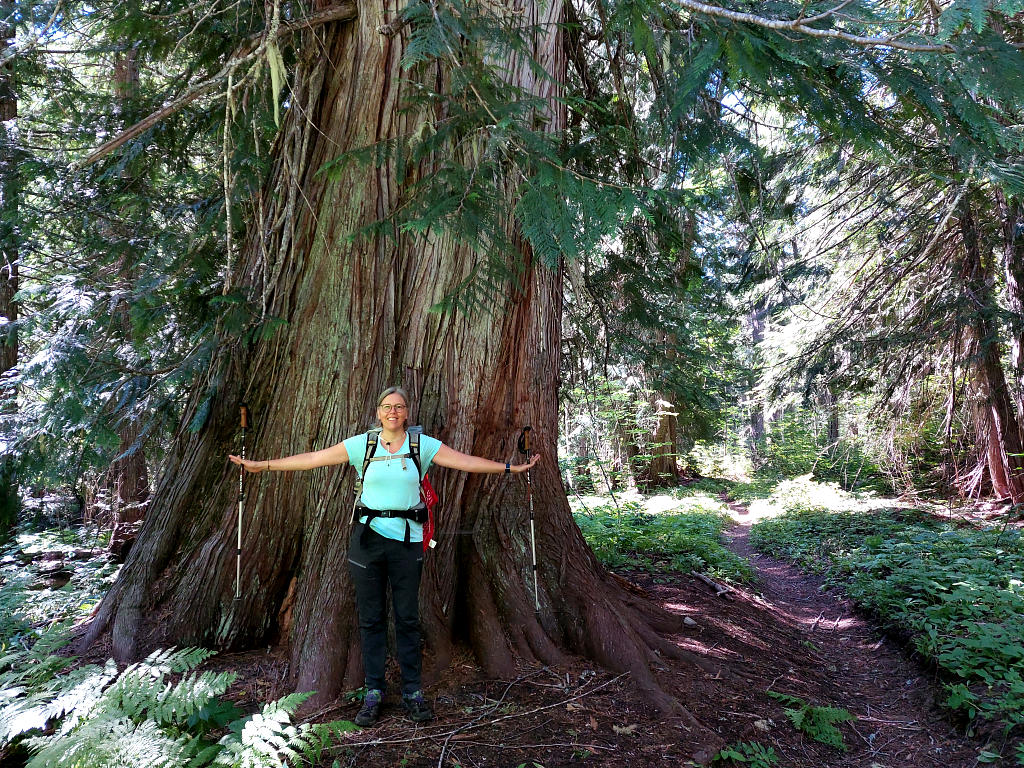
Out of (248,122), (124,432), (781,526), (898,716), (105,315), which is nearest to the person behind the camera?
(898,716)

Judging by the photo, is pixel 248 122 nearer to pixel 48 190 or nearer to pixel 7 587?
pixel 48 190

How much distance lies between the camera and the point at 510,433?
4270mm

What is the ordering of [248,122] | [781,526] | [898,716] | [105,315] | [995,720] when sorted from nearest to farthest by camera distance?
[995,720]
[898,716]
[248,122]
[105,315]
[781,526]

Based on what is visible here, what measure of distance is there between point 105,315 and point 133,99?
178 cm

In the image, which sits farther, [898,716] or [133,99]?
[133,99]

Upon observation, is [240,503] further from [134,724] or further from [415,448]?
[134,724]

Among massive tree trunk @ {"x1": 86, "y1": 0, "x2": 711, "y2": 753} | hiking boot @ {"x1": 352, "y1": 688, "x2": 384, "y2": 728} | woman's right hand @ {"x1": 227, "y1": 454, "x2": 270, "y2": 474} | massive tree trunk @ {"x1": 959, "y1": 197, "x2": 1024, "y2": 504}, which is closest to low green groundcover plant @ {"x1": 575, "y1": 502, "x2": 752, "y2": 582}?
massive tree trunk @ {"x1": 86, "y1": 0, "x2": 711, "y2": 753}

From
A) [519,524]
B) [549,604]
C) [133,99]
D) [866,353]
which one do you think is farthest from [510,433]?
[866,353]

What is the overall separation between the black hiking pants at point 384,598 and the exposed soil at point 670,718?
24 centimetres

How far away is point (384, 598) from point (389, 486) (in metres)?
0.63

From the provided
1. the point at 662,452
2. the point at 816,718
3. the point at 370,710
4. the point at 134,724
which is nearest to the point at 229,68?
the point at 134,724

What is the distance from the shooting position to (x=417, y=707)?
3223mm

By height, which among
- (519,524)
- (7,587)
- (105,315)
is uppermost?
(105,315)

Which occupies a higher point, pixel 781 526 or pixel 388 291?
pixel 388 291
